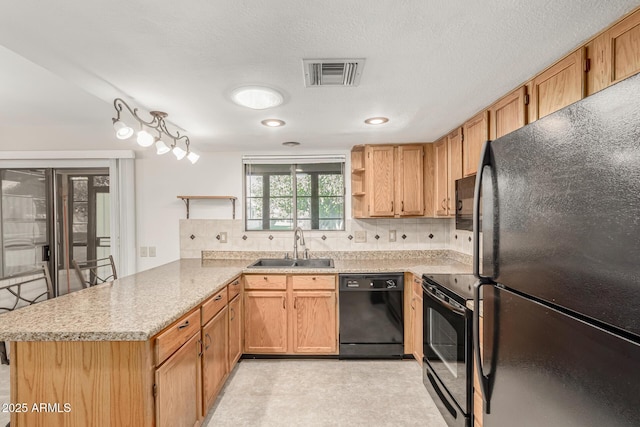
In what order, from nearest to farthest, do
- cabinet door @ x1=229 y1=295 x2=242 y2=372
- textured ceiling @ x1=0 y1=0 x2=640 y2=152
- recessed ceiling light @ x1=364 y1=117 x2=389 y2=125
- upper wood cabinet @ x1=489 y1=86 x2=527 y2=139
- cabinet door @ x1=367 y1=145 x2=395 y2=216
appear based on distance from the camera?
textured ceiling @ x1=0 y1=0 x2=640 y2=152, upper wood cabinet @ x1=489 y1=86 x2=527 y2=139, recessed ceiling light @ x1=364 y1=117 x2=389 y2=125, cabinet door @ x1=229 y1=295 x2=242 y2=372, cabinet door @ x1=367 y1=145 x2=395 y2=216

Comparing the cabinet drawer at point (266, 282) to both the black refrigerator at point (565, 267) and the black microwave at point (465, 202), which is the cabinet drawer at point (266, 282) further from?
the black refrigerator at point (565, 267)

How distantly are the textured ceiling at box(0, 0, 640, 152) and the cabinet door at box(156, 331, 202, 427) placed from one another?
4.76 feet

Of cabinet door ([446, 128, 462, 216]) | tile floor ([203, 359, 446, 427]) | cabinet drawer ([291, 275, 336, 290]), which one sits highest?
cabinet door ([446, 128, 462, 216])

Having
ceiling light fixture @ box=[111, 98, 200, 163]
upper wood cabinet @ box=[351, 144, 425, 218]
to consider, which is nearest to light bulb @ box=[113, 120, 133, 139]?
ceiling light fixture @ box=[111, 98, 200, 163]

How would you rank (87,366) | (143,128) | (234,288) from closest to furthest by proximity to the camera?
(87,366), (143,128), (234,288)

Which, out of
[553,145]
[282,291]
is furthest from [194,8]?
[282,291]

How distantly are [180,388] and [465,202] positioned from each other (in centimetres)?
223

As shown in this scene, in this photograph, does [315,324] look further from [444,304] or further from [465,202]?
[465,202]

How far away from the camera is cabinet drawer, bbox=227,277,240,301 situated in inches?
98.1

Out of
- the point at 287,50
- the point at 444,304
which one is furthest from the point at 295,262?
the point at 287,50

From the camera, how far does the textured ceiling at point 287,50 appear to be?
42.9 inches

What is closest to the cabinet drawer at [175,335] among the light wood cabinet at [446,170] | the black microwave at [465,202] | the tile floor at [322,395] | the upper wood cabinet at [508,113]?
the tile floor at [322,395]

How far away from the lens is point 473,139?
7.59 feet

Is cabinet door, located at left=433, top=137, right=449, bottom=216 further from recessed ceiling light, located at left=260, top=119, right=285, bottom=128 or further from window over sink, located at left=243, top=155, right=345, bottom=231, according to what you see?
recessed ceiling light, located at left=260, top=119, right=285, bottom=128
